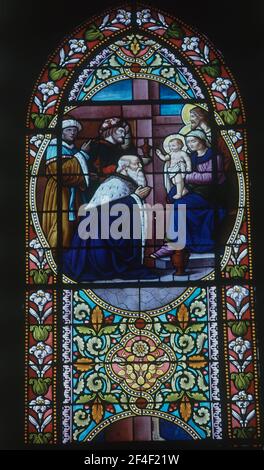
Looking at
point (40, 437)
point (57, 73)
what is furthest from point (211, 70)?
point (40, 437)

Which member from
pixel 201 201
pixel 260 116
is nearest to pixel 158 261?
pixel 201 201

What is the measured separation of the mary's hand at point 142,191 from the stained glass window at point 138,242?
2cm

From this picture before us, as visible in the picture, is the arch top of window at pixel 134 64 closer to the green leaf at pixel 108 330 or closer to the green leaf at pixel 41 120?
the green leaf at pixel 41 120

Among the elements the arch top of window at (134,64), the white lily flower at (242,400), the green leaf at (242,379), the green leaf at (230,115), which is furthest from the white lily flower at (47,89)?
the white lily flower at (242,400)

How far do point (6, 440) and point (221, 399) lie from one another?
1.67 m

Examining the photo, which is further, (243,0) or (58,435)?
(243,0)

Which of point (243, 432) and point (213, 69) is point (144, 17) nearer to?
point (213, 69)

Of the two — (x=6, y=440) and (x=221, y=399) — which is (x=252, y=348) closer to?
(x=221, y=399)

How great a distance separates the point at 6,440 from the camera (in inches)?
517

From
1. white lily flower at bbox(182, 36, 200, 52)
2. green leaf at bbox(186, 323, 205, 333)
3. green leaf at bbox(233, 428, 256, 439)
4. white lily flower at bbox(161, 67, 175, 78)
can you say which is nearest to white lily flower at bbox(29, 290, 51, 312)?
green leaf at bbox(186, 323, 205, 333)

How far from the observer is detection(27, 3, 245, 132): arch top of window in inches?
557

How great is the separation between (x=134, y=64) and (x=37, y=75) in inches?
31.7

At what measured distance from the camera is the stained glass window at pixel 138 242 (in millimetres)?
13289

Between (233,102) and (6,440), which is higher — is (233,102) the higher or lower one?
the higher one
